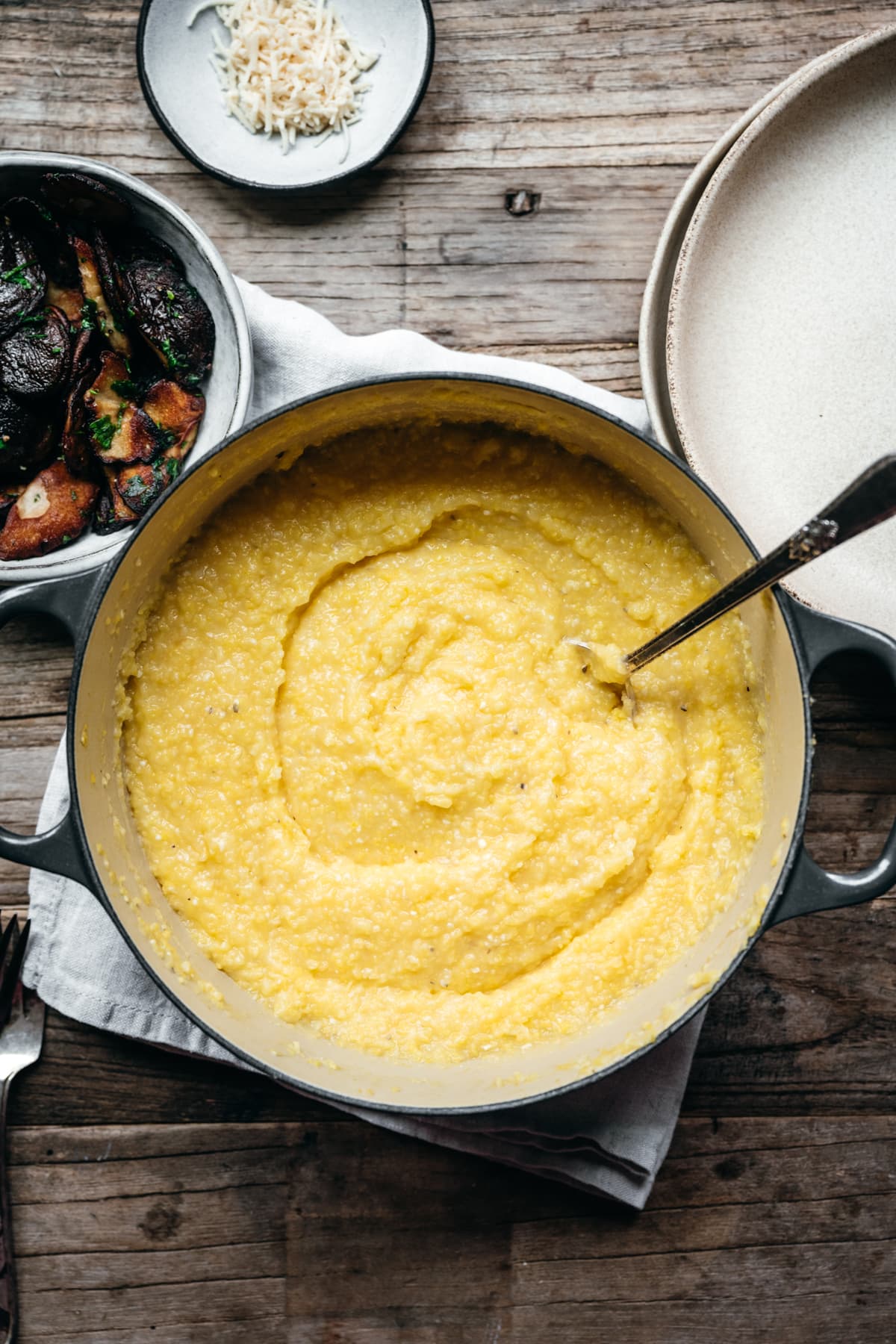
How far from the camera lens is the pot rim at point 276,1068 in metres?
1.49

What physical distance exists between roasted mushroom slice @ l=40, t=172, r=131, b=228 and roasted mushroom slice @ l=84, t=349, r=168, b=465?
0.80 ft

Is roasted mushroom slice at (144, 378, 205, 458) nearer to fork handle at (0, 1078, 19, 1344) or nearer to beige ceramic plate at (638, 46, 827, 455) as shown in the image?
beige ceramic plate at (638, 46, 827, 455)

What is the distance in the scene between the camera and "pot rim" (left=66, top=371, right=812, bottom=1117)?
4.90 feet

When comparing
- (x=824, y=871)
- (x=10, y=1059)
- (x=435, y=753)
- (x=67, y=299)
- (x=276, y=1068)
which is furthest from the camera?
(x=10, y=1059)

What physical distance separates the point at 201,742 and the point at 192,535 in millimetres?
378

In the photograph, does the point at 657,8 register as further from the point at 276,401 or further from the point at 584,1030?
the point at 584,1030

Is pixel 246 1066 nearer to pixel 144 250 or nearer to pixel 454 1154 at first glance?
pixel 454 1154

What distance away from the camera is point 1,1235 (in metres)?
1.98

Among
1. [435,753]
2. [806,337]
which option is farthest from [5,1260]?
[806,337]

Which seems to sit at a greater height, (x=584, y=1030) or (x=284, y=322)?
(x=284, y=322)

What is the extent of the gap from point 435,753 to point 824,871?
0.66 meters

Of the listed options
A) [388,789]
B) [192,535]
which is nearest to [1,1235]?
[388,789]

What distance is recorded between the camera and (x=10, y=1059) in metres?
1.98

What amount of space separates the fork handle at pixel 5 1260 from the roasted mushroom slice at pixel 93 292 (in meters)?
1.45
